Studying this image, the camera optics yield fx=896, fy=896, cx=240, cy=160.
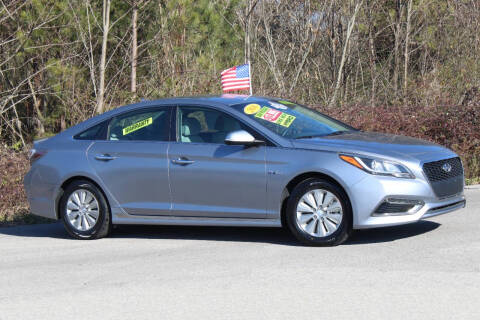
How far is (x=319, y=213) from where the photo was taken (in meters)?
8.49

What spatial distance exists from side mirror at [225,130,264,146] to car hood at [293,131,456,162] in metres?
0.42

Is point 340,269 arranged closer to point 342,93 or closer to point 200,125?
point 200,125

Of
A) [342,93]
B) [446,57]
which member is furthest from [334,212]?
[446,57]

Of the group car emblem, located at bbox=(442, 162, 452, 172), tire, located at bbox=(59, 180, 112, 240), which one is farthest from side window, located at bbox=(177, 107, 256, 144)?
car emblem, located at bbox=(442, 162, 452, 172)

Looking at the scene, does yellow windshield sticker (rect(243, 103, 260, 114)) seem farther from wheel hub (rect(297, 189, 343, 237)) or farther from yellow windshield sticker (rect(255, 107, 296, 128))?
wheel hub (rect(297, 189, 343, 237))

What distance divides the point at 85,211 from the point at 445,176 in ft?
12.9

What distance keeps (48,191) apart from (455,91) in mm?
15601

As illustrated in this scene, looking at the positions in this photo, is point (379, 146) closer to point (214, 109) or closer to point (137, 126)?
point (214, 109)

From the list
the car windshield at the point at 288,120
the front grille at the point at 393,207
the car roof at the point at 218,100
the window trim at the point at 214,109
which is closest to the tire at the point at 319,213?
the front grille at the point at 393,207

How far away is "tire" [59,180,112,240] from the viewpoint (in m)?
9.82

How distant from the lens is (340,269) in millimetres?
7441

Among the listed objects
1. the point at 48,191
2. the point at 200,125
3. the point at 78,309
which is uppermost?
the point at 200,125

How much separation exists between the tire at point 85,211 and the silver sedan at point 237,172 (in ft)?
0.04

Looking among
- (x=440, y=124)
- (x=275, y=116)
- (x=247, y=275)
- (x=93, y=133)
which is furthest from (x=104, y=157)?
(x=440, y=124)
